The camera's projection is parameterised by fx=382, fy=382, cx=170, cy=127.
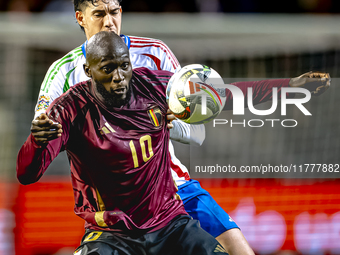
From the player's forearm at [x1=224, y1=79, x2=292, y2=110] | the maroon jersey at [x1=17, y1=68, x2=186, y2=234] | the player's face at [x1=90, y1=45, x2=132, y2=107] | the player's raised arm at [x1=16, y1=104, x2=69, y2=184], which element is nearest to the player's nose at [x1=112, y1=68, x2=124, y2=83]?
the player's face at [x1=90, y1=45, x2=132, y2=107]

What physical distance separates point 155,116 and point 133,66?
2.10 feet

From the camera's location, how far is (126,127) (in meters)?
2.04

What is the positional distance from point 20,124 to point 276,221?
3426 mm

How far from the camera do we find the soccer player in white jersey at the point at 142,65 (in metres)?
2.54

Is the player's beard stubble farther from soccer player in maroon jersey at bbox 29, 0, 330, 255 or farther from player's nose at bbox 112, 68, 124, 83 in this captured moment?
soccer player in maroon jersey at bbox 29, 0, 330, 255

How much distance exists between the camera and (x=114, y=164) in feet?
6.55

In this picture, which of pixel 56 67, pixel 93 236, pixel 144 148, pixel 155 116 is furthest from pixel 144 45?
pixel 93 236

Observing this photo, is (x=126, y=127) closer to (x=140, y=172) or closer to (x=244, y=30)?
(x=140, y=172)

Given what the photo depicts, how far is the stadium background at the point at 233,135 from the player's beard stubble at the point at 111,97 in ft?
7.59

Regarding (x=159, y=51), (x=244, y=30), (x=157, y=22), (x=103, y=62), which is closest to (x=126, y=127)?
(x=103, y=62)

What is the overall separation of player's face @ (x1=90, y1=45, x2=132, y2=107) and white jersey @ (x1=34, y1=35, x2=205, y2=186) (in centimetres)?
61

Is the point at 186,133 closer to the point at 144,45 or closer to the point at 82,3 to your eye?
the point at 144,45

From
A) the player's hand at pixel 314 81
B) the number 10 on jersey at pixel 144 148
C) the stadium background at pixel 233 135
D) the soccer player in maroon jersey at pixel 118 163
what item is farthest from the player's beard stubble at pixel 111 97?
the stadium background at pixel 233 135

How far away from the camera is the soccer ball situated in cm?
197
